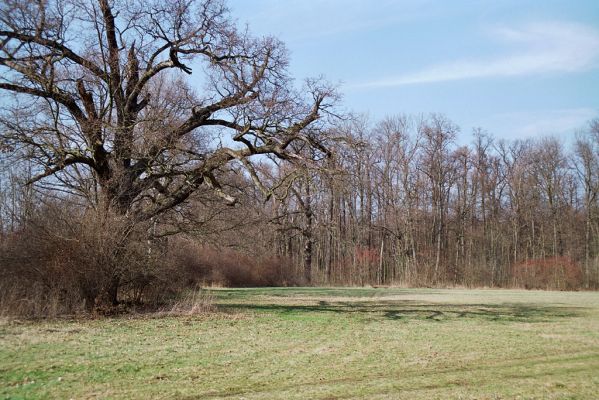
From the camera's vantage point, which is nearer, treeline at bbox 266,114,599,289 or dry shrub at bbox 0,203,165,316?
dry shrub at bbox 0,203,165,316

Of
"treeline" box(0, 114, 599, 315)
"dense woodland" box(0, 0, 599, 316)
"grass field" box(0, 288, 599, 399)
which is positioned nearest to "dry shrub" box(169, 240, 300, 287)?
"treeline" box(0, 114, 599, 315)

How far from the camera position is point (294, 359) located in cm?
977

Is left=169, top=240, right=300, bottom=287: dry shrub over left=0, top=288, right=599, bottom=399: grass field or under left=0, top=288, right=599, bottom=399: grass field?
over

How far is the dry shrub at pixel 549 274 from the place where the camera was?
41406mm

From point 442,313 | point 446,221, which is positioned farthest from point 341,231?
point 442,313

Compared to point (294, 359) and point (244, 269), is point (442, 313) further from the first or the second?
point (244, 269)

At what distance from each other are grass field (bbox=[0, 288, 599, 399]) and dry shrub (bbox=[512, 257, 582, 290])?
1096 inches

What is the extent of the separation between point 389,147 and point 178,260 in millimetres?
40031

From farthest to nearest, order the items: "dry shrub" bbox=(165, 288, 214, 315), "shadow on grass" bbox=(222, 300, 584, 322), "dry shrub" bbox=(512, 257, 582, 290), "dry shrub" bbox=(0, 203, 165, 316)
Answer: "dry shrub" bbox=(512, 257, 582, 290), "shadow on grass" bbox=(222, 300, 584, 322), "dry shrub" bbox=(165, 288, 214, 315), "dry shrub" bbox=(0, 203, 165, 316)

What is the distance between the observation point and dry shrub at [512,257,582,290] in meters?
41.4

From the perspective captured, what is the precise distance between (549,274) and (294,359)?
127 ft

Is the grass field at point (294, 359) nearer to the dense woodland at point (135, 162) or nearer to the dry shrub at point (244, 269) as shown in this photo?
the dense woodland at point (135, 162)

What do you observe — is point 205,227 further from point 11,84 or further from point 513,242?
point 513,242

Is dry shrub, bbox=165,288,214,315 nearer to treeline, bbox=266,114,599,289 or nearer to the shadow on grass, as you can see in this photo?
the shadow on grass
